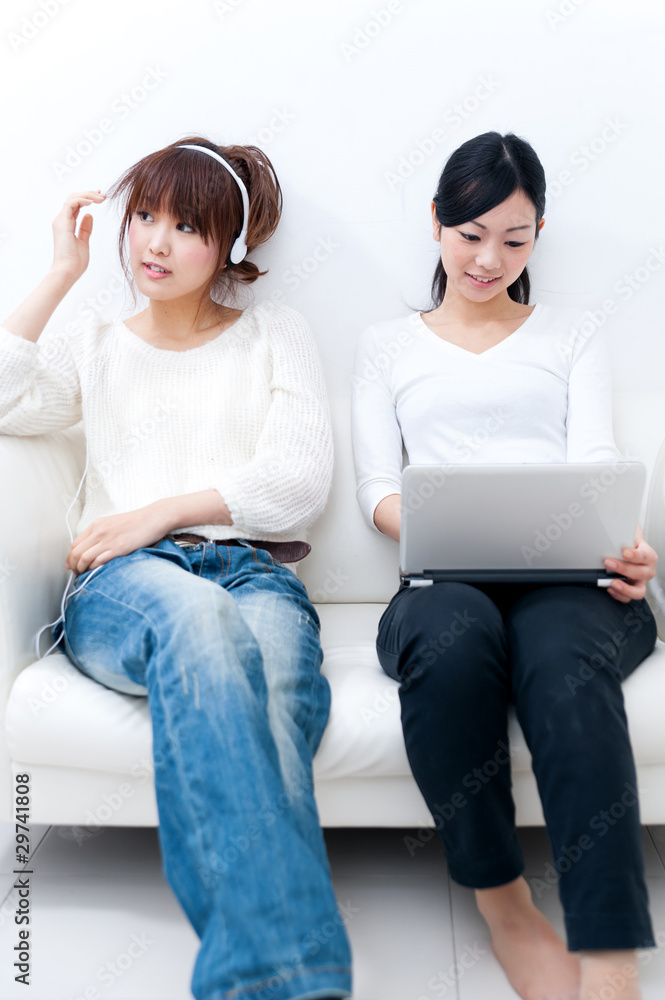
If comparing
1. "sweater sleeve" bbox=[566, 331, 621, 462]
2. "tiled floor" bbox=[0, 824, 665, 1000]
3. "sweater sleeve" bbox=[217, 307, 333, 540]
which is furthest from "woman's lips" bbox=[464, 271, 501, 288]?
"tiled floor" bbox=[0, 824, 665, 1000]

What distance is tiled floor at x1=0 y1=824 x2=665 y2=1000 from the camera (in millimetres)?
1025

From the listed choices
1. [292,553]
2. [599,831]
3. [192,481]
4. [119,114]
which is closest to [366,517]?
[292,553]

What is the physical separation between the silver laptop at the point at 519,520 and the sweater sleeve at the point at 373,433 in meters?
0.35

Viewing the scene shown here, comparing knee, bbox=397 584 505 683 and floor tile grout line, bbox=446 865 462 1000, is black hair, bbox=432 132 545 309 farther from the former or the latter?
floor tile grout line, bbox=446 865 462 1000

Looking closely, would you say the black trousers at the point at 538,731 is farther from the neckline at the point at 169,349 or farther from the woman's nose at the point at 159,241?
the woman's nose at the point at 159,241

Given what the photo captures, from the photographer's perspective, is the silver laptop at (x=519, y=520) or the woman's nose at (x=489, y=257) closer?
the silver laptop at (x=519, y=520)

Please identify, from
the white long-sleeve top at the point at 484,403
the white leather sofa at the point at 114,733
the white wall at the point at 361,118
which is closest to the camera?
the white leather sofa at the point at 114,733

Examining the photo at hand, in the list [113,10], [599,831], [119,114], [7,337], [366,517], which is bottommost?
[599,831]

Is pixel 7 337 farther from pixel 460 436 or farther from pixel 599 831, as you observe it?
pixel 599 831

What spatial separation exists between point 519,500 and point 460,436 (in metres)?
0.47

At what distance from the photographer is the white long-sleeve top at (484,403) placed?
1.46 metres

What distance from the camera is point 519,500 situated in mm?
1024

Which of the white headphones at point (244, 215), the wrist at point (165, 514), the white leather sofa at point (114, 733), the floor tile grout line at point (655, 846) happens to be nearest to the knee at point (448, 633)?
the white leather sofa at point (114, 733)

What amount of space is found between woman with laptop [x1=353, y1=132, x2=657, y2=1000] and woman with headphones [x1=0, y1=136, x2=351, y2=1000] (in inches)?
6.6
